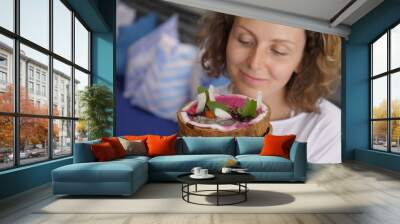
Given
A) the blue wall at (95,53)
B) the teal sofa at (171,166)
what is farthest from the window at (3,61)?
the teal sofa at (171,166)

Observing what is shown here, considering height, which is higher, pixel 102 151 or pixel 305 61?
pixel 305 61

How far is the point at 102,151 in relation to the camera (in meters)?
5.68

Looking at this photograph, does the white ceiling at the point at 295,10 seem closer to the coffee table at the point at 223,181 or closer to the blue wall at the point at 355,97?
the blue wall at the point at 355,97

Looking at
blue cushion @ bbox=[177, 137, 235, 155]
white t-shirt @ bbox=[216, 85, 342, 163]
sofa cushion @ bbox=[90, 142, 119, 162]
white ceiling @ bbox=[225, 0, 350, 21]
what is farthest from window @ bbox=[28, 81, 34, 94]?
white t-shirt @ bbox=[216, 85, 342, 163]

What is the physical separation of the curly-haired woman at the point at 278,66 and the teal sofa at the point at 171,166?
2433 mm

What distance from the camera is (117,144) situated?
6.18m

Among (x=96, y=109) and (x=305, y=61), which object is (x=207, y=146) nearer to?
(x=96, y=109)

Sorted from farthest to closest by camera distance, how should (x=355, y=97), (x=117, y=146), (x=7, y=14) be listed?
(x=355, y=97) < (x=117, y=146) < (x=7, y=14)

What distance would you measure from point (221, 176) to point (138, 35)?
5173 millimetres

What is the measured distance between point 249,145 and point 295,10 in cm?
278

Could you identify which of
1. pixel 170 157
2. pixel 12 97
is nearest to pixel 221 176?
pixel 170 157

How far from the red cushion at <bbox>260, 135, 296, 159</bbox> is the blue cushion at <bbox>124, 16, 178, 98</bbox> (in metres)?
3.71

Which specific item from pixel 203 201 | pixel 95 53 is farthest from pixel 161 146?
pixel 95 53

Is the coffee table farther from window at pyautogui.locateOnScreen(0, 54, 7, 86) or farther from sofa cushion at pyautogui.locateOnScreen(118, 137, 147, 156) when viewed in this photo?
window at pyautogui.locateOnScreen(0, 54, 7, 86)
